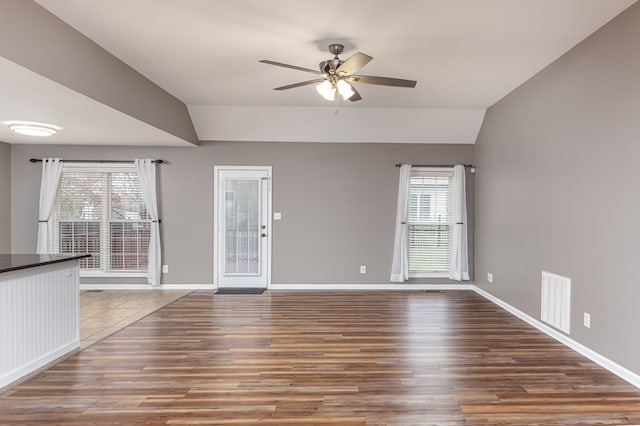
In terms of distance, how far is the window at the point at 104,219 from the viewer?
579 cm

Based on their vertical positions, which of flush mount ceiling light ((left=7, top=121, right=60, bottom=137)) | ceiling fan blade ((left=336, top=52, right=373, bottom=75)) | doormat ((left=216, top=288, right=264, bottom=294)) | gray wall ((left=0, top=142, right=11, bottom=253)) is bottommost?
doormat ((left=216, top=288, right=264, bottom=294))

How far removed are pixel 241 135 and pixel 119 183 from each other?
2.21 meters

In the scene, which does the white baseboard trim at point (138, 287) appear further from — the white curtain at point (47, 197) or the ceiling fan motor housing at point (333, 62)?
the ceiling fan motor housing at point (333, 62)

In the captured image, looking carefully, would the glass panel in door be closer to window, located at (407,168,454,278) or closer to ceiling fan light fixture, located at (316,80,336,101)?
window, located at (407,168,454,278)

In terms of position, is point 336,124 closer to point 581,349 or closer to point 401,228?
point 401,228

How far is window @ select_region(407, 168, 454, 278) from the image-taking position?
597cm

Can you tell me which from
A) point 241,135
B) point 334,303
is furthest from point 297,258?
point 241,135

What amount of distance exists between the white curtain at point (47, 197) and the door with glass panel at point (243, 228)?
2581 mm

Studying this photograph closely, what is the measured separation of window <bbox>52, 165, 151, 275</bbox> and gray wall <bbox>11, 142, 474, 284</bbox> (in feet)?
2.30

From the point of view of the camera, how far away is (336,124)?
18.3ft

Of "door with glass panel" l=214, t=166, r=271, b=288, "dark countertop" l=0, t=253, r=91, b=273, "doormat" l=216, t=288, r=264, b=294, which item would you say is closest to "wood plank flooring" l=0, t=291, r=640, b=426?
"dark countertop" l=0, t=253, r=91, b=273

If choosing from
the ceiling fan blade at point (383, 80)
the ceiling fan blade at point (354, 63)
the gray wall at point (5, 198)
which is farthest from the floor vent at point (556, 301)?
the gray wall at point (5, 198)

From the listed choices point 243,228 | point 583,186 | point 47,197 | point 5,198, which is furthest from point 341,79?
point 5,198

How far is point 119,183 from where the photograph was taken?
19.1ft
